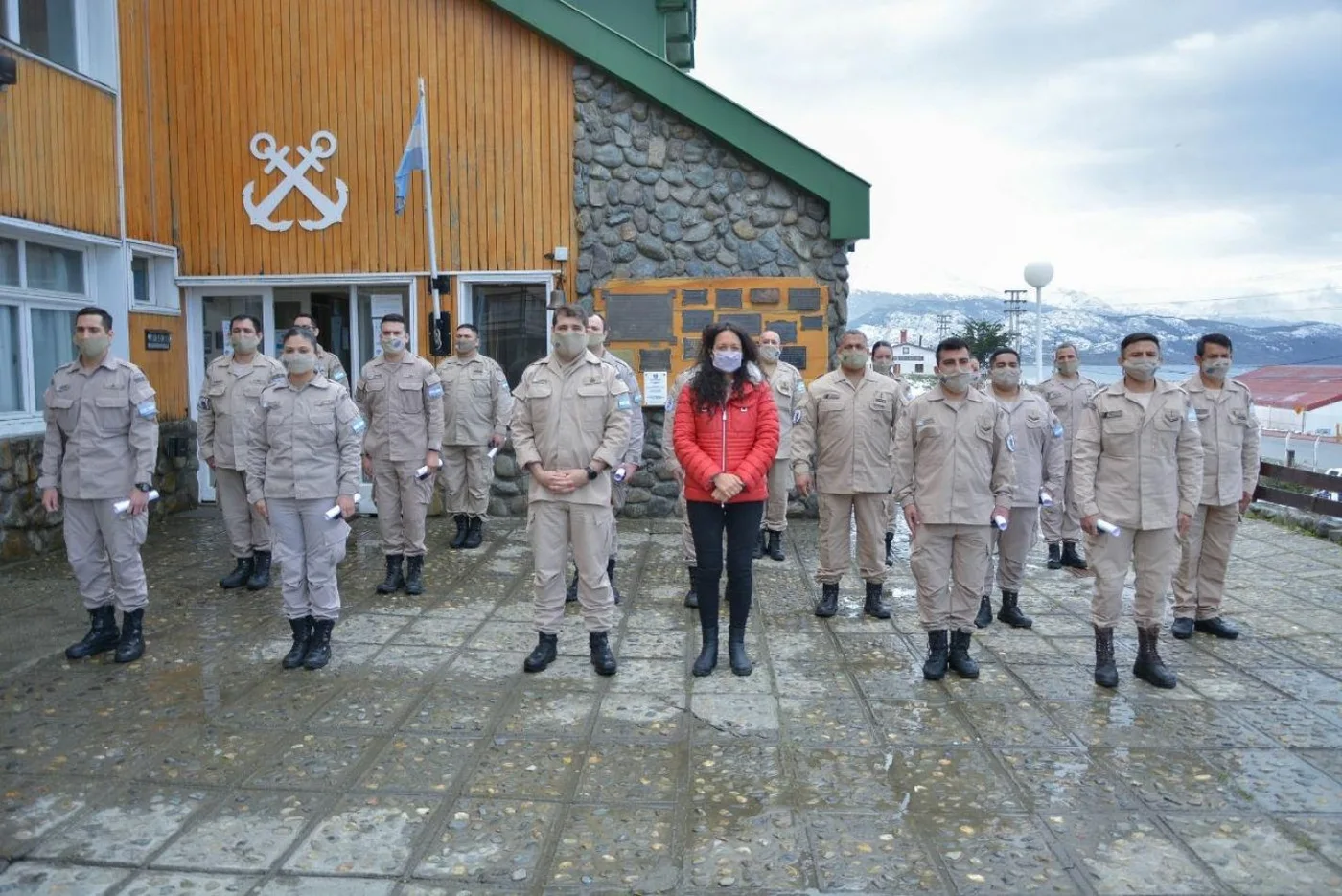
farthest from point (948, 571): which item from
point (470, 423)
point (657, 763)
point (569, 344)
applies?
point (470, 423)

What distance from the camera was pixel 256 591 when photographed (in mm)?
6961

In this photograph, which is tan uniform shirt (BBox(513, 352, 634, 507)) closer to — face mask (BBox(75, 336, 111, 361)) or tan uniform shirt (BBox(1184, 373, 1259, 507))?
face mask (BBox(75, 336, 111, 361))

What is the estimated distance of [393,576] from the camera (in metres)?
7.01

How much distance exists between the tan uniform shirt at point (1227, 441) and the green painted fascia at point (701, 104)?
14.0 ft

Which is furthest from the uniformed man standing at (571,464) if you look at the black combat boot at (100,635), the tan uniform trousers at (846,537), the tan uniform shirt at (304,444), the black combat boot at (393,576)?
the black combat boot at (100,635)

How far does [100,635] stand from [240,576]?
1.69 meters

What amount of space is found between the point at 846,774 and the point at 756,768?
1.21 feet

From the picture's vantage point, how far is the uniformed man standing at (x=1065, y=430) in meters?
8.09

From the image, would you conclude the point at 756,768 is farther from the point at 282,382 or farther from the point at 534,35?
the point at 534,35

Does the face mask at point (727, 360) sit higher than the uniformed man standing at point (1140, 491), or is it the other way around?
the face mask at point (727, 360)

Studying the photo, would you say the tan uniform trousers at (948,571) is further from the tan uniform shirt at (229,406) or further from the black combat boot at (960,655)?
the tan uniform shirt at (229,406)

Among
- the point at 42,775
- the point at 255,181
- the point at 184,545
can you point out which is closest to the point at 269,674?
the point at 42,775

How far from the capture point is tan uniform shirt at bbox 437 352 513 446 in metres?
8.48

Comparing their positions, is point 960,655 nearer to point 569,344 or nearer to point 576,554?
point 576,554
